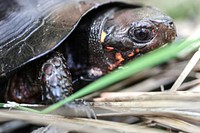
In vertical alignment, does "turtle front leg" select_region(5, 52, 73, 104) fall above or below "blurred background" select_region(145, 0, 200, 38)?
below

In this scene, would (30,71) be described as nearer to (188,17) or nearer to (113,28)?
(113,28)

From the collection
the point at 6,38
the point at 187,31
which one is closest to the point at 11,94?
the point at 6,38

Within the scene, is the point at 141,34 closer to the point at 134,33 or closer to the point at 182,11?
the point at 134,33

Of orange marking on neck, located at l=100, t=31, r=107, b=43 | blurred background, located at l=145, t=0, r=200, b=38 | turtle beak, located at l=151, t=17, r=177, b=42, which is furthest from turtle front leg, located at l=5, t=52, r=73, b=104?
blurred background, located at l=145, t=0, r=200, b=38

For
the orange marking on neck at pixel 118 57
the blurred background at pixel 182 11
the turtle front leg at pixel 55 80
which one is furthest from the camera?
the blurred background at pixel 182 11

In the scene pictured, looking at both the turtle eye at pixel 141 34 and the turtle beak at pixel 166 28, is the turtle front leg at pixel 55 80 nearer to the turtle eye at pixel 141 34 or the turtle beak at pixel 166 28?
the turtle eye at pixel 141 34

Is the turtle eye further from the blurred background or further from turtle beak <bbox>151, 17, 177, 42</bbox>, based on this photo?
the blurred background

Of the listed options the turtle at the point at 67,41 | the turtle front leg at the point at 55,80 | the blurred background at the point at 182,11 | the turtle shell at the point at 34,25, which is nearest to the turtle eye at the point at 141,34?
the turtle at the point at 67,41
